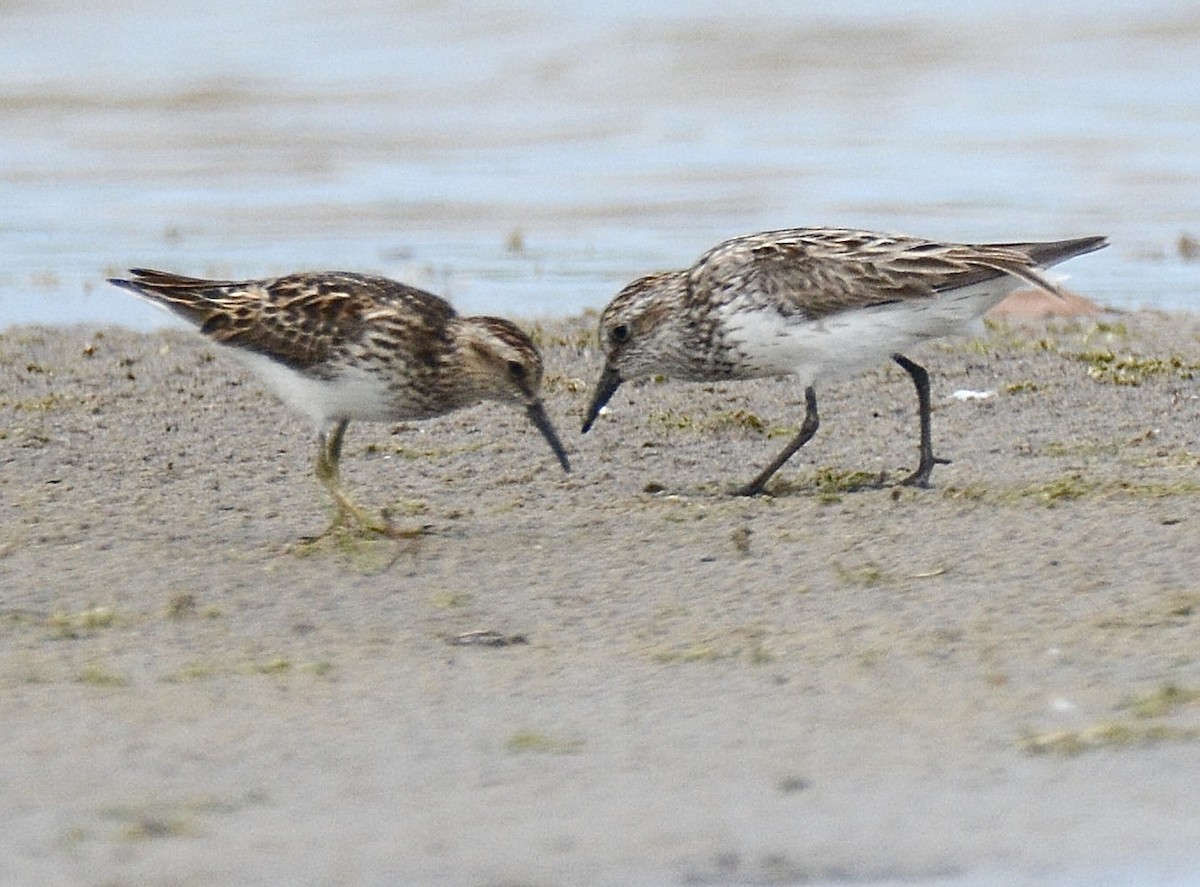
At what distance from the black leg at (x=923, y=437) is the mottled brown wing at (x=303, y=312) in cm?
176

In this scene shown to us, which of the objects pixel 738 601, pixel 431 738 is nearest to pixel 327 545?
pixel 738 601

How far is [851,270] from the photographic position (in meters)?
7.91

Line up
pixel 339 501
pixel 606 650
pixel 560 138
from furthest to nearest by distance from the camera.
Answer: pixel 560 138, pixel 339 501, pixel 606 650

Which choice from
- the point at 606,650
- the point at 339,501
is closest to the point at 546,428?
the point at 339,501

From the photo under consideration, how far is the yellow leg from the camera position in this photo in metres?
6.89

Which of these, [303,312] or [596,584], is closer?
[596,584]

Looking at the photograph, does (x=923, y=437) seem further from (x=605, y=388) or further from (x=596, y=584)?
(x=596, y=584)

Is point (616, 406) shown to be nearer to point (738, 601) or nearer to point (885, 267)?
point (885, 267)

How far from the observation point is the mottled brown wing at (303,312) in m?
7.31

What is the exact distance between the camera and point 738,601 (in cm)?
609

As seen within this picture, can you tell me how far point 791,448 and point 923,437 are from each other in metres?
0.49

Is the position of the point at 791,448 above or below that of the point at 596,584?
above

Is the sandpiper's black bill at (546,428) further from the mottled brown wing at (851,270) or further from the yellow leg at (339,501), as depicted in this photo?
the mottled brown wing at (851,270)

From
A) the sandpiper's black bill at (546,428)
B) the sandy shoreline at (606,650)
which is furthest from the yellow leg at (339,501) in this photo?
the sandpiper's black bill at (546,428)
